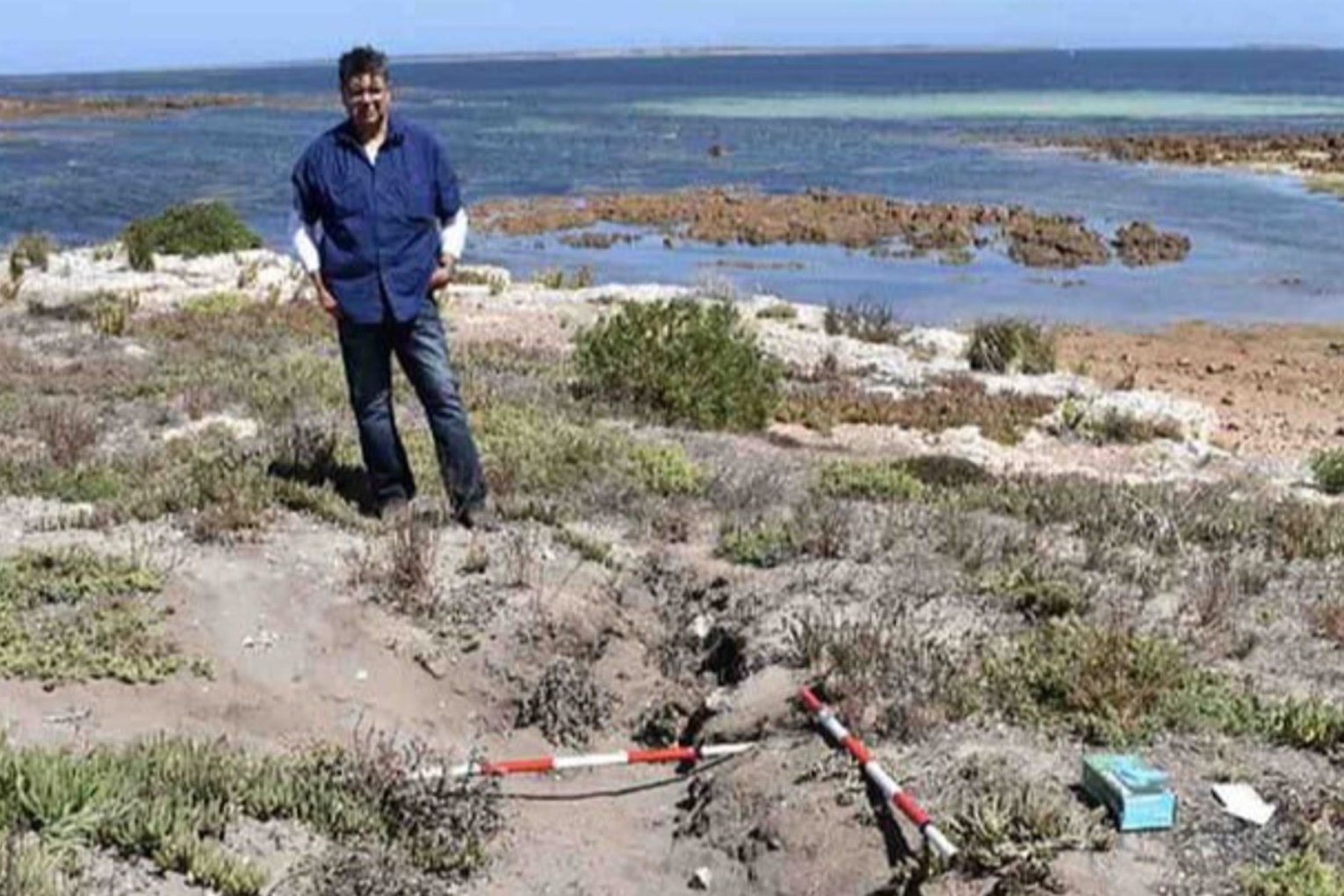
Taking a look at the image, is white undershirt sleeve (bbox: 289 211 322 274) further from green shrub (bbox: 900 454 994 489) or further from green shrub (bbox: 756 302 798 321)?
green shrub (bbox: 756 302 798 321)

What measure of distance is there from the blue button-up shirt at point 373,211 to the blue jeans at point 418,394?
15 cm

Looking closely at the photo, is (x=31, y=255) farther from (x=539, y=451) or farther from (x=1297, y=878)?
(x=1297, y=878)

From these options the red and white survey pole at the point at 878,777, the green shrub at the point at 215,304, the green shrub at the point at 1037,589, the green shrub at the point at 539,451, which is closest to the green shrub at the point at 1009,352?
the green shrub at the point at 215,304

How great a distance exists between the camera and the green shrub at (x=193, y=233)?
86.5 feet

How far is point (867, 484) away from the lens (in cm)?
976

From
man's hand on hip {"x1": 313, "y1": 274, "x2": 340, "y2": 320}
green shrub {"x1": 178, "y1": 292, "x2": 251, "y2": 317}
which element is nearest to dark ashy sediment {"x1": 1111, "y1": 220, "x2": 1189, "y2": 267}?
green shrub {"x1": 178, "y1": 292, "x2": 251, "y2": 317}

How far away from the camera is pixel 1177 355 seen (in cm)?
2267

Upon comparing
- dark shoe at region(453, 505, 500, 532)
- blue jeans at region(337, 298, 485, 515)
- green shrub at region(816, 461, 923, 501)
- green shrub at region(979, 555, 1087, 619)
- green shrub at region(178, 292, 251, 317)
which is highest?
blue jeans at region(337, 298, 485, 515)

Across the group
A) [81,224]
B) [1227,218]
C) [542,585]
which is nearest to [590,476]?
[542,585]

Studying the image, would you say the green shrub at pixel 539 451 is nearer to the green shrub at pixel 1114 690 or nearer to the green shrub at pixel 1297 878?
the green shrub at pixel 1114 690

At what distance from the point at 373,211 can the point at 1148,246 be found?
2964 centimetres

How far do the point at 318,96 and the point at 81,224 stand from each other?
294 feet

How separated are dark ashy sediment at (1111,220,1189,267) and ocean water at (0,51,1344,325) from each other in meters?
0.64

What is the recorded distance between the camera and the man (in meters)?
7.86
